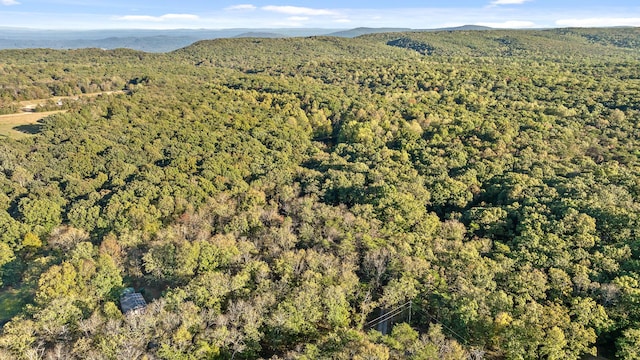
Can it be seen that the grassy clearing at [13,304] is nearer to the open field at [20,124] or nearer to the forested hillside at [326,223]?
the forested hillside at [326,223]

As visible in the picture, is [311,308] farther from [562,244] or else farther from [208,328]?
[562,244]

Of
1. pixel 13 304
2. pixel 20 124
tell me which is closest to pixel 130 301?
pixel 13 304

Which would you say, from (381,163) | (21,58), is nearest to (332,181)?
(381,163)

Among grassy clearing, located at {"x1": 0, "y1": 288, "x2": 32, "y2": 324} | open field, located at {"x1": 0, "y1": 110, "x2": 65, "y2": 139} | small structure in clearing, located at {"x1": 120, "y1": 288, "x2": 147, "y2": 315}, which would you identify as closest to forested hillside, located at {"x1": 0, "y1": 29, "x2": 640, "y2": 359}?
grassy clearing, located at {"x1": 0, "y1": 288, "x2": 32, "y2": 324}

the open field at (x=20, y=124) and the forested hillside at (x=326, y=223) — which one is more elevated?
the open field at (x=20, y=124)

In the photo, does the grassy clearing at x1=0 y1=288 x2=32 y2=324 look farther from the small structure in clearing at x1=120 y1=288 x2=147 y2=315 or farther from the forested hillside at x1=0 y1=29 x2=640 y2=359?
the small structure in clearing at x1=120 y1=288 x2=147 y2=315

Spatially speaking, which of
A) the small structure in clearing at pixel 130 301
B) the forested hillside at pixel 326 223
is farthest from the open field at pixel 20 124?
the small structure in clearing at pixel 130 301
